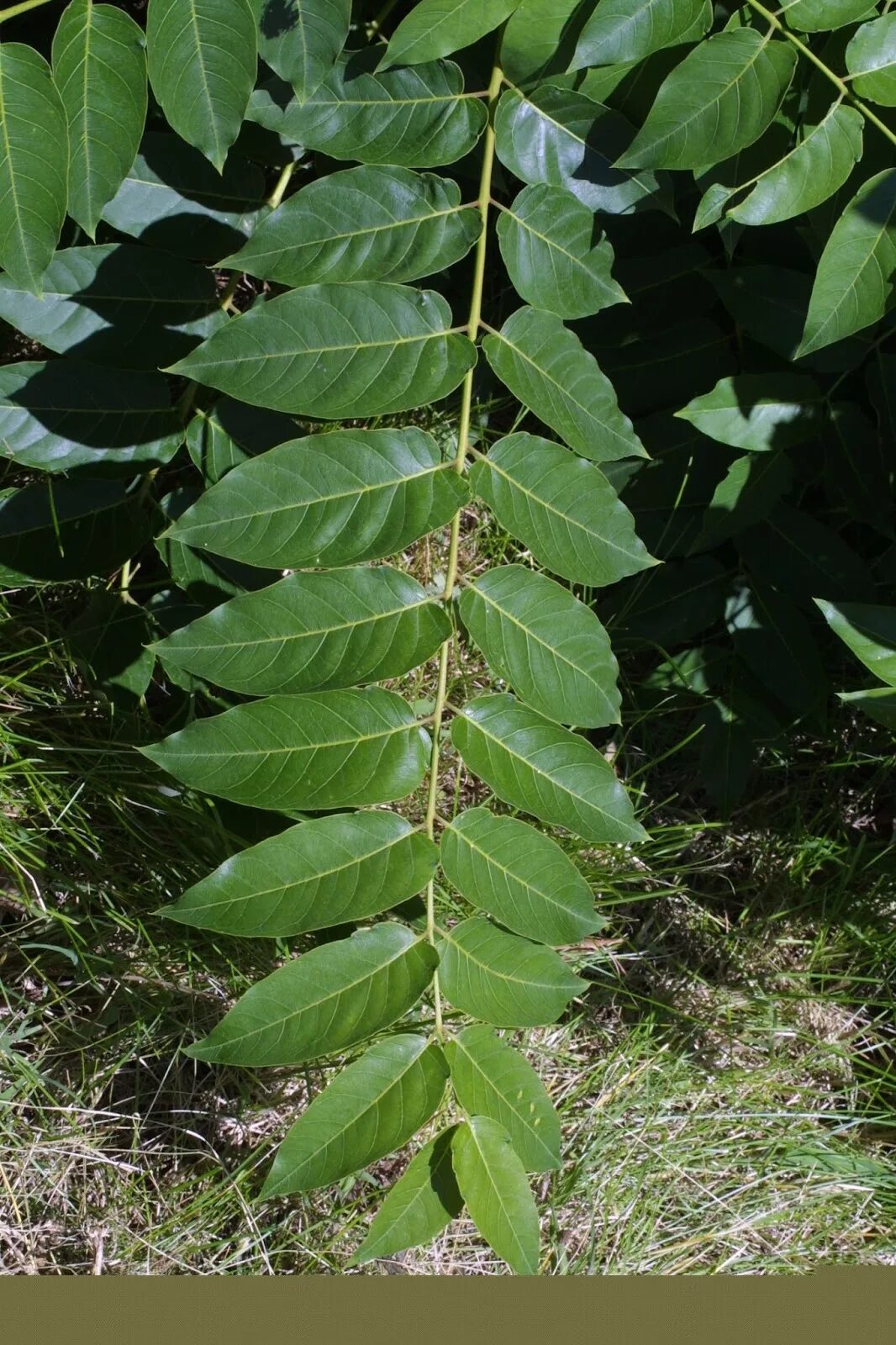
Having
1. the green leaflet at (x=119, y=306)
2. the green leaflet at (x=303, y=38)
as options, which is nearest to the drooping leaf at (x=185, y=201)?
the green leaflet at (x=119, y=306)

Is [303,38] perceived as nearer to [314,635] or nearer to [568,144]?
[568,144]

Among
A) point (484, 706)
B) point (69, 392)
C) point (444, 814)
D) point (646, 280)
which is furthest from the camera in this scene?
point (444, 814)

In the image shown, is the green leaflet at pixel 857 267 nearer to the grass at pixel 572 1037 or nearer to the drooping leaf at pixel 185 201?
the drooping leaf at pixel 185 201

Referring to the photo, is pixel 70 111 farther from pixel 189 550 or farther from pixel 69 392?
pixel 189 550

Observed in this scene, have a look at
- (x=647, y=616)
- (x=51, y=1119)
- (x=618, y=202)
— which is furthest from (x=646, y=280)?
(x=51, y=1119)

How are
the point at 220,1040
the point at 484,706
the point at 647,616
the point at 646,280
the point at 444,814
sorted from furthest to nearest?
the point at 444,814 → the point at 647,616 → the point at 646,280 → the point at 484,706 → the point at 220,1040

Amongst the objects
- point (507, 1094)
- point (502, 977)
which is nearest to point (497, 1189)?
point (507, 1094)

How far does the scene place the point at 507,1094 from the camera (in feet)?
4.23

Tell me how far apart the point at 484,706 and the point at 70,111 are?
2.55 ft

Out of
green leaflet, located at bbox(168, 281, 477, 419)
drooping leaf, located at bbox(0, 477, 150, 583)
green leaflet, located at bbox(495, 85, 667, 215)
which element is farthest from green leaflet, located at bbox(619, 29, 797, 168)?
drooping leaf, located at bbox(0, 477, 150, 583)

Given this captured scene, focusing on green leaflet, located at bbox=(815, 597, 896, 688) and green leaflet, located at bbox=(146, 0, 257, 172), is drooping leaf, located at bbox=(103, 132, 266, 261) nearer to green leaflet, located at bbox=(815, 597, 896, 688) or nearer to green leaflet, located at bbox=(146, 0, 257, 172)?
green leaflet, located at bbox=(146, 0, 257, 172)

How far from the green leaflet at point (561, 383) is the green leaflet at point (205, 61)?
0.36 meters

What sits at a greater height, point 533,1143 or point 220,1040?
point 220,1040

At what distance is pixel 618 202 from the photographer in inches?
56.5
